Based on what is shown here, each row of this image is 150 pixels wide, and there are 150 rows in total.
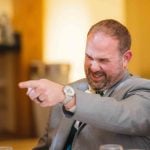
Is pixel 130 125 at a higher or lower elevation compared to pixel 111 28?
lower

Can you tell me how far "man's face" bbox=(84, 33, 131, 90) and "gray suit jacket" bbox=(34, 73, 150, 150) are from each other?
5cm

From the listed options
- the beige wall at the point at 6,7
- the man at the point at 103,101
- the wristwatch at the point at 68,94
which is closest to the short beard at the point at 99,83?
the man at the point at 103,101

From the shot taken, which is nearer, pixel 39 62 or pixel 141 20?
pixel 141 20

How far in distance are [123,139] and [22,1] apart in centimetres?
457

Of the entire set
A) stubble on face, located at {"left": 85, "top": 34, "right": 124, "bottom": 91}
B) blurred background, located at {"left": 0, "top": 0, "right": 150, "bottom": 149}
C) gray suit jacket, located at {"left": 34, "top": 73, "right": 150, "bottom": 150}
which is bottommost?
blurred background, located at {"left": 0, "top": 0, "right": 150, "bottom": 149}

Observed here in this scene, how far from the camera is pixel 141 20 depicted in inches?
205

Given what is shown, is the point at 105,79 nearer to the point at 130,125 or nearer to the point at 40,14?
the point at 130,125

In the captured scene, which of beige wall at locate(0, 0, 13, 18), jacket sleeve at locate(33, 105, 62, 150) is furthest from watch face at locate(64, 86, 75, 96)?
beige wall at locate(0, 0, 13, 18)

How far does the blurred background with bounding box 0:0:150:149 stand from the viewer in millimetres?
→ 6031

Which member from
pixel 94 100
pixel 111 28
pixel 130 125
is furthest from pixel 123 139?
pixel 111 28

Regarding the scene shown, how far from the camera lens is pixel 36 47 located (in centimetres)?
619

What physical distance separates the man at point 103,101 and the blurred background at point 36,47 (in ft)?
12.8

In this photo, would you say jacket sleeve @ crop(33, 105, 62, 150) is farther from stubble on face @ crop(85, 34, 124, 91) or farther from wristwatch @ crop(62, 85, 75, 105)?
wristwatch @ crop(62, 85, 75, 105)

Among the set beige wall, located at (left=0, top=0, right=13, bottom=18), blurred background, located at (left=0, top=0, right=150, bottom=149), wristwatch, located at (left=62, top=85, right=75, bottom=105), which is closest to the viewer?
wristwatch, located at (left=62, top=85, right=75, bottom=105)
